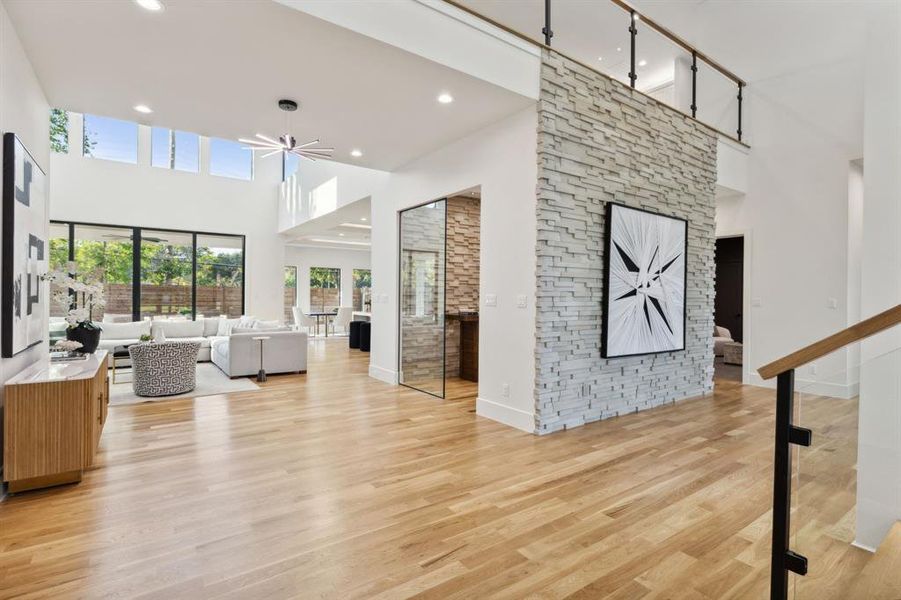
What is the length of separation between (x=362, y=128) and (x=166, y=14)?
2.13 m

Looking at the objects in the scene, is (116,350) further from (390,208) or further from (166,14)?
(166,14)

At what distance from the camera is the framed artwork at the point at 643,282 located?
4617 mm

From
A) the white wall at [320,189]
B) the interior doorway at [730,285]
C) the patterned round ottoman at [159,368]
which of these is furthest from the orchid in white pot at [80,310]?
the interior doorway at [730,285]

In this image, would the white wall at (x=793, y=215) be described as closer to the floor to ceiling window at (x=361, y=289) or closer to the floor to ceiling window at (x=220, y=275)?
the floor to ceiling window at (x=220, y=275)

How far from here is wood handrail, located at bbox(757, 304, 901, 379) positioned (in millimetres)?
1272

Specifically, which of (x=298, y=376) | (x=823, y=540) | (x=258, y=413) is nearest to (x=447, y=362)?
(x=298, y=376)

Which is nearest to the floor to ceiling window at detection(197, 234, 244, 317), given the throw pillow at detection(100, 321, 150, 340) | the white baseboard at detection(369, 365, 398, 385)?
the throw pillow at detection(100, 321, 150, 340)

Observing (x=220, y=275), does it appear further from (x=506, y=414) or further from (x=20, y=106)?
(x=506, y=414)

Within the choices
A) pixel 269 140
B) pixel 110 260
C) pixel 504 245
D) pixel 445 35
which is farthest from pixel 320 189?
pixel 445 35

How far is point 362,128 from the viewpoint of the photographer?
16.0 ft

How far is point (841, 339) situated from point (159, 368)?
6269 millimetres

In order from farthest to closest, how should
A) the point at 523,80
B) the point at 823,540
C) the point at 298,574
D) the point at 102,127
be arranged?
the point at 102,127 < the point at 523,80 < the point at 298,574 < the point at 823,540

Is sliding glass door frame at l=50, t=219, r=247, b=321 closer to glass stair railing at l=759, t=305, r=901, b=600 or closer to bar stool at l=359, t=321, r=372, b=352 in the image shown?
bar stool at l=359, t=321, r=372, b=352

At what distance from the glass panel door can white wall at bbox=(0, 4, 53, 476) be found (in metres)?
3.67
